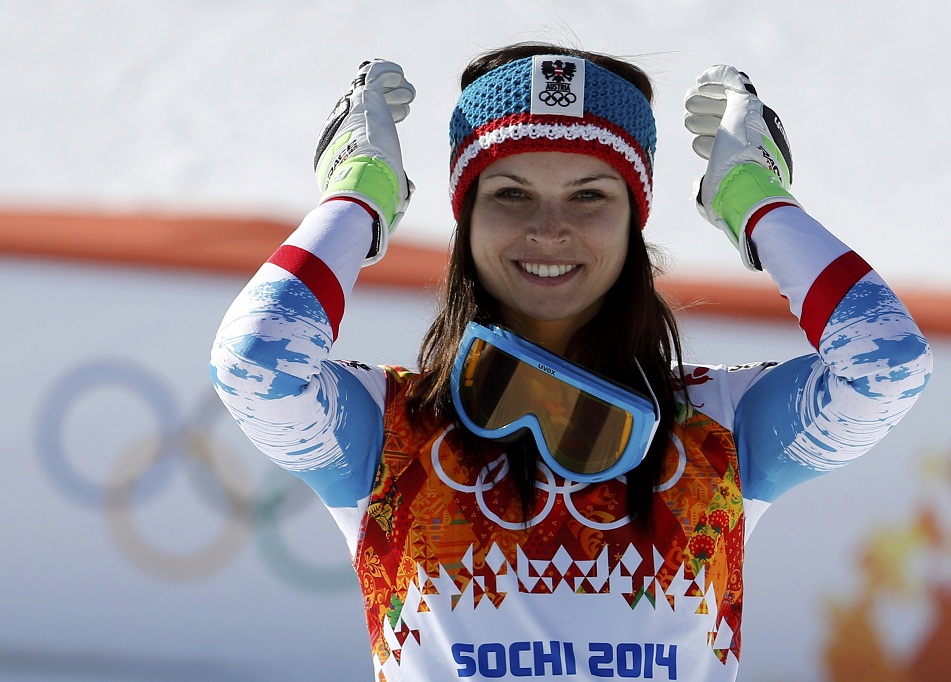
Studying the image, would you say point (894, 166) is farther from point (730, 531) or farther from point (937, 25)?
point (730, 531)

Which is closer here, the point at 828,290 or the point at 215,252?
the point at 828,290

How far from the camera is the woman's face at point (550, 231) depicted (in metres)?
1.64

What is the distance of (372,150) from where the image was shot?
171 cm

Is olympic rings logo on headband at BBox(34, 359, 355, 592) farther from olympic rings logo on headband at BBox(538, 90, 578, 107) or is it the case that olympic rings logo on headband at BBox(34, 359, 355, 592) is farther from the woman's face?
olympic rings logo on headband at BBox(538, 90, 578, 107)

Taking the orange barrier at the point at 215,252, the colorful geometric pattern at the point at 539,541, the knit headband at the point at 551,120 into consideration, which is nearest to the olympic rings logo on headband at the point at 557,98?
the knit headband at the point at 551,120

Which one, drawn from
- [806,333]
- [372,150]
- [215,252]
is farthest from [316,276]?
[215,252]

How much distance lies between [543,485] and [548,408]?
0.10 meters

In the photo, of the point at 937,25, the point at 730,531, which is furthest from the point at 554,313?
the point at 937,25

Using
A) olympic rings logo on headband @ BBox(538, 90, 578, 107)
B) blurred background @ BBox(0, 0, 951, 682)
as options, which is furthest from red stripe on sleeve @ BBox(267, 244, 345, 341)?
blurred background @ BBox(0, 0, 951, 682)

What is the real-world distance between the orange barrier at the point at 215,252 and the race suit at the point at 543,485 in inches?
48.4

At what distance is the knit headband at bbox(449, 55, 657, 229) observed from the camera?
1.66m

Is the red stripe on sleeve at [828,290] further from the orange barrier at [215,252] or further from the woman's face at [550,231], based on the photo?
the orange barrier at [215,252]

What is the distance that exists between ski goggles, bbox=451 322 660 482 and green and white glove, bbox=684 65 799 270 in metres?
0.32

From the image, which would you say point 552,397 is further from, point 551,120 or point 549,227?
point 551,120
